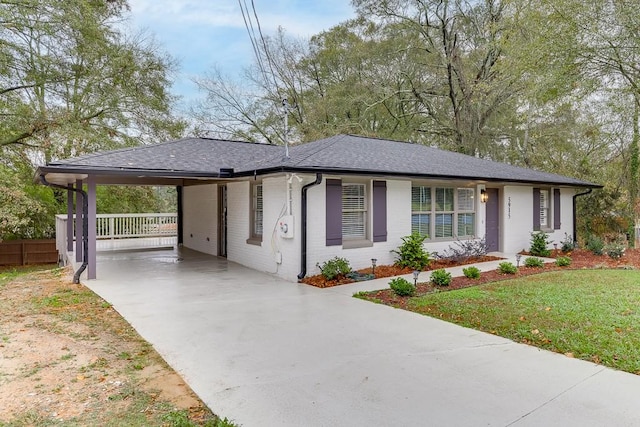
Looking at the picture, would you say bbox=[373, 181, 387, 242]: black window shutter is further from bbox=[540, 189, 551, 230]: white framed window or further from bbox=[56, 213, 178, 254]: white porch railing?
bbox=[56, 213, 178, 254]: white porch railing

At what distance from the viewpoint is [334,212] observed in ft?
27.5

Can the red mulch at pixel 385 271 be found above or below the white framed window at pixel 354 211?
below

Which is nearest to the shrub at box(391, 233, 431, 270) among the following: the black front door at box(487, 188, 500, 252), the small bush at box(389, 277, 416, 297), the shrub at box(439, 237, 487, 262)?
the shrub at box(439, 237, 487, 262)

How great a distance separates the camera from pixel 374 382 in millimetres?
3455

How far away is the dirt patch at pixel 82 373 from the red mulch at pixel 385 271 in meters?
3.52

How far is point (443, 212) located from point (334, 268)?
4.12 m

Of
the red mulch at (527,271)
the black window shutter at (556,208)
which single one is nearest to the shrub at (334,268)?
the red mulch at (527,271)

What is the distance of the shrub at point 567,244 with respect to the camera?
1209 centimetres

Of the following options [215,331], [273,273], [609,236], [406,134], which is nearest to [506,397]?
[215,331]

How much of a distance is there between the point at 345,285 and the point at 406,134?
50.4ft

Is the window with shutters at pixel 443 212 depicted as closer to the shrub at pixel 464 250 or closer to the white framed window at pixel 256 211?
the shrub at pixel 464 250

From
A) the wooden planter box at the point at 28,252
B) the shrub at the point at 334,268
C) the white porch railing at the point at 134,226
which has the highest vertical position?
the white porch railing at the point at 134,226

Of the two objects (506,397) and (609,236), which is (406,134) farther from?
(506,397)

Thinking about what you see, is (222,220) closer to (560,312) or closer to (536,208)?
(560,312)
